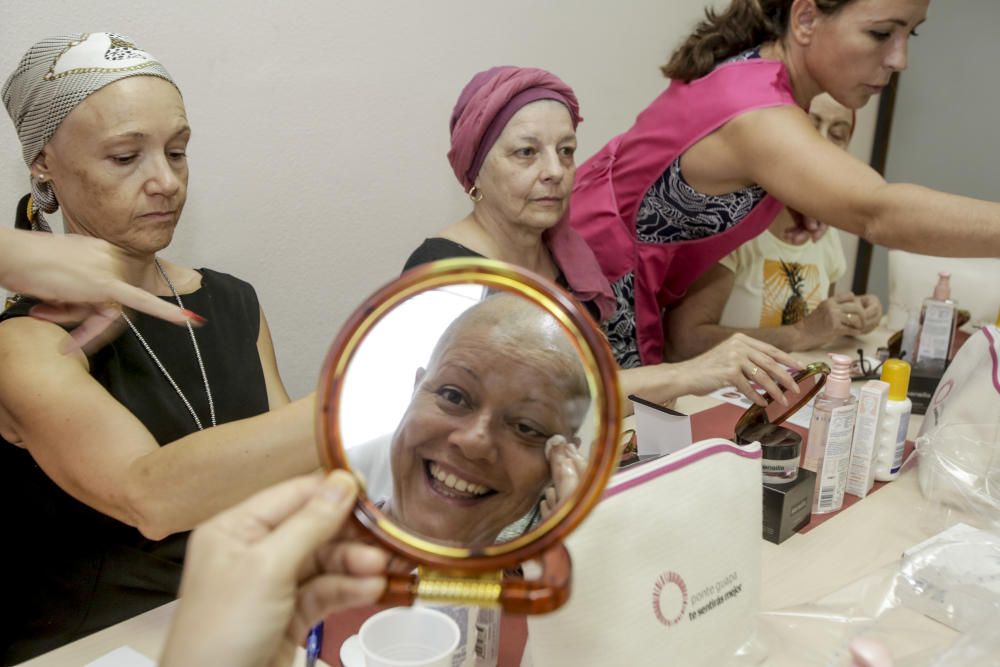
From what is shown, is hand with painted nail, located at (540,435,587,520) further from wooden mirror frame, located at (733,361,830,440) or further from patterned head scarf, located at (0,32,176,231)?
patterned head scarf, located at (0,32,176,231)

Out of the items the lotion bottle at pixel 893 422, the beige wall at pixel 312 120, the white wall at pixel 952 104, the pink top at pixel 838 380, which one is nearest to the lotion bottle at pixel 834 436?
the pink top at pixel 838 380

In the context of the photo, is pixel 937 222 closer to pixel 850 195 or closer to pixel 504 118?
pixel 850 195

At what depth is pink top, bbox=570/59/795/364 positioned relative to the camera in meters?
1.52

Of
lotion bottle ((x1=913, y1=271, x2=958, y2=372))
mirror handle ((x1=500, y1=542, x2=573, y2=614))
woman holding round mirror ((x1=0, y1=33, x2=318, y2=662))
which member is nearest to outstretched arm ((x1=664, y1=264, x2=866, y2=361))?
lotion bottle ((x1=913, y1=271, x2=958, y2=372))

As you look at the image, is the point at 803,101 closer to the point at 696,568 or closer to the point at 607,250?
the point at 607,250

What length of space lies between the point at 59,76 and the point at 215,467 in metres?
0.62

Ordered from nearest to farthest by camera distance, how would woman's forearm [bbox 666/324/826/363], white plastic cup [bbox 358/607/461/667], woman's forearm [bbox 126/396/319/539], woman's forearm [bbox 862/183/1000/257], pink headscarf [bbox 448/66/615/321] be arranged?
1. white plastic cup [bbox 358/607/461/667]
2. woman's forearm [bbox 126/396/319/539]
3. woman's forearm [bbox 862/183/1000/257]
4. pink headscarf [bbox 448/66/615/321]
5. woman's forearm [bbox 666/324/826/363]

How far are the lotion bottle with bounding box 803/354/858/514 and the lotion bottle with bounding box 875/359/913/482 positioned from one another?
0.33 feet

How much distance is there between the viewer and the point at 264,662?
498 millimetres

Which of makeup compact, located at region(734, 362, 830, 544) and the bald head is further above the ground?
the bald head

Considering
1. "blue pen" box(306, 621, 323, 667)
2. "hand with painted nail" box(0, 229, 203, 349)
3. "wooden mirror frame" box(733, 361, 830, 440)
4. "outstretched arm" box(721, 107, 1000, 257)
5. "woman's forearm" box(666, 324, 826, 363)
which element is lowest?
"woman's forearm" box(666, 324, 826, 363)

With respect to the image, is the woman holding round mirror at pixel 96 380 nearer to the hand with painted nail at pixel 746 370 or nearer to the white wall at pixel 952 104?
the hand with painted nail at pixel 746 370

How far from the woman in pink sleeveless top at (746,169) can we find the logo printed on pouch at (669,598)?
90cm

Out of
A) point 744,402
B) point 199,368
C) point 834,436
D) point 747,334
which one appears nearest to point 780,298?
point 747,334
